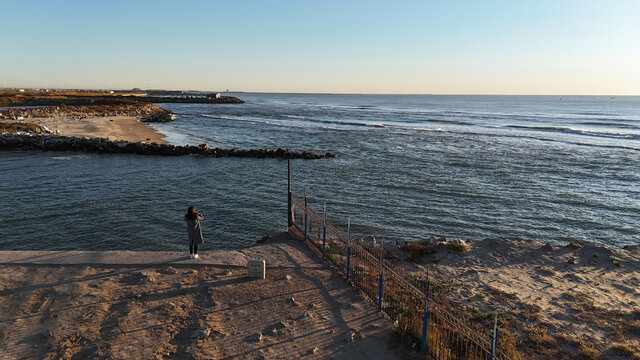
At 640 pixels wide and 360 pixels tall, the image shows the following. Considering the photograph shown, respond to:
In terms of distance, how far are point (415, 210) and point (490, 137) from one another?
133ft

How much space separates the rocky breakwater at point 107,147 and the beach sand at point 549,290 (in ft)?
75.6

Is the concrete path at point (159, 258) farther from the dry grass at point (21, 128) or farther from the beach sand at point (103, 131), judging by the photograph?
the dry grass at point (21, 128)

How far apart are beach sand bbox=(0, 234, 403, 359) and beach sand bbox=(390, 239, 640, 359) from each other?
3382mm

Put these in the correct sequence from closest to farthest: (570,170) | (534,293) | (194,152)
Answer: (534,293), (570,170), (194,152)

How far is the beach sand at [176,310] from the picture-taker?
7004mm

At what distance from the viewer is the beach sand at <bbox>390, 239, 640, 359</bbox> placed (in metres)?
8.34

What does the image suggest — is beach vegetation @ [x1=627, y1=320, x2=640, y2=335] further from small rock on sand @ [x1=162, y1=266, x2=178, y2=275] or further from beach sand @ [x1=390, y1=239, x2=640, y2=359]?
small rock on sand @ [x1=162, y1=266, x2=178, y2=275]

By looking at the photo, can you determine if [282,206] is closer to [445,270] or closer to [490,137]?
[445,270]

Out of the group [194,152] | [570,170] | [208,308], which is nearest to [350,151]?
[194,152]

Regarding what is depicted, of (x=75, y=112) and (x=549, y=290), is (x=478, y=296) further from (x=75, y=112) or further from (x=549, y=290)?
(x=75, y=112)

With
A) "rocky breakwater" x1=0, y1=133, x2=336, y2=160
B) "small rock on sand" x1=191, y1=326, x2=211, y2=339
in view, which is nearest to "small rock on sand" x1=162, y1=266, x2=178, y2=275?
"small rock on sand" x1=191, y1=326, x2=211, y2=339

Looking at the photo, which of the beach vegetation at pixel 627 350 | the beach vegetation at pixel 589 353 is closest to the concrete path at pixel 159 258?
the beach vegetation at pixel 589 353

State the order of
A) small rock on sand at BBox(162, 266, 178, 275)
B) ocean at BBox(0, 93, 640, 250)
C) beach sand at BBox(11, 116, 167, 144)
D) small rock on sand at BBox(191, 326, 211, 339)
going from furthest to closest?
beach sand at BBox(11, 116, 167, 144), ocean at BBox(0, 93, 640, 250), small rock on sand at BBox(162, 266, 178, 275), small rock on sand at BBox(191, 326, 211, 339)

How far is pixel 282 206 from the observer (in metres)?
19.7
